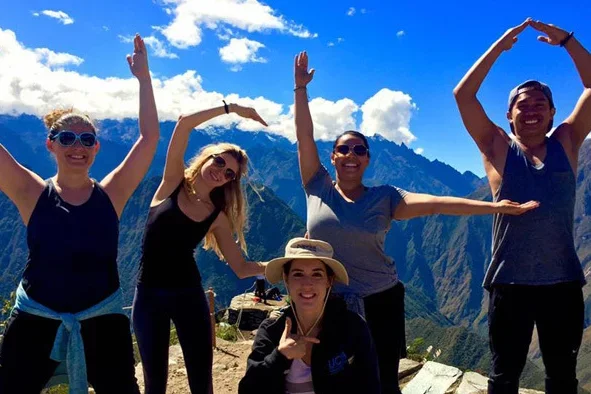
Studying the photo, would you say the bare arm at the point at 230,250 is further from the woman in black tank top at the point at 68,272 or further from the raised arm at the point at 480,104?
the raised arm at the point at 480,104

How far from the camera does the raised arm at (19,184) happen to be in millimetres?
3588

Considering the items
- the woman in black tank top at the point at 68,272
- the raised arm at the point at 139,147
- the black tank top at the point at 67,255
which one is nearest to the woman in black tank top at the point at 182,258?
the raised arm at the point at 139,147

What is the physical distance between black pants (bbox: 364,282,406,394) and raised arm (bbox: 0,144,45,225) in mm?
2961

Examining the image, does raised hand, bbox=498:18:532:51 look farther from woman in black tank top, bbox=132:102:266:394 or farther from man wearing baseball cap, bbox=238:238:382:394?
man wearing baseball cap, bbox=238:238:382:394

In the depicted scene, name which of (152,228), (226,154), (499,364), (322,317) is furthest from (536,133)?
(152,228)

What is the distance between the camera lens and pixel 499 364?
13.9 feet

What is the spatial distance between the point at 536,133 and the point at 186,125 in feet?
11.6

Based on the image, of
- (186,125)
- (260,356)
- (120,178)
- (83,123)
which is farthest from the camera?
(186,125)

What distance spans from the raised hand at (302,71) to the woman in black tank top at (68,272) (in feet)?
7.10

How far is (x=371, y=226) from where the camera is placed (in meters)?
4.22

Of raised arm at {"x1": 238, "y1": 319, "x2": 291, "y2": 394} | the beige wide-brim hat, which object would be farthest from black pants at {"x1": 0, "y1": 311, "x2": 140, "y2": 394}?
the beige wide-brim hat

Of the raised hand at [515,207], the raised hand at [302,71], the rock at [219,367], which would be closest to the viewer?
the raised hand at [515,207]

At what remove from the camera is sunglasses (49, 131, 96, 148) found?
376 cm

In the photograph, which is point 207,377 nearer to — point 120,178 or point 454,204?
point 120,178
